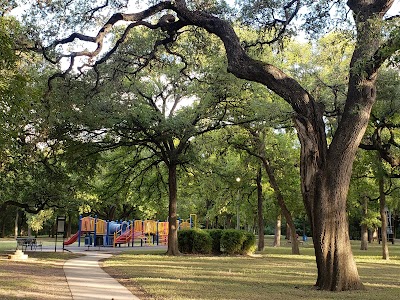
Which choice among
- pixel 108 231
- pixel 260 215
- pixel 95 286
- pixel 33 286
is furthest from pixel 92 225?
pixel 33 286

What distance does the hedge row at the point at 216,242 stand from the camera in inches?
1028

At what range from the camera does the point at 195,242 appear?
26156 millimetres

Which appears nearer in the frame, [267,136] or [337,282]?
[337,282]

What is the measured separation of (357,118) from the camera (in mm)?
11539

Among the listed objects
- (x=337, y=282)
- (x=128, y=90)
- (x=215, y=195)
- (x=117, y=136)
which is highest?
(x=128, y=90)

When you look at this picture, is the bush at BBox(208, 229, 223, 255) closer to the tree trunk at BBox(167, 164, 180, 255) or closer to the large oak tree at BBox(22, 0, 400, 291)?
the tree trunk at BBox(167, 164, 180, 255)

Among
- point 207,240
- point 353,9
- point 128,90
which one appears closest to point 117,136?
point 128,90

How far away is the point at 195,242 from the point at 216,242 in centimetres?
130

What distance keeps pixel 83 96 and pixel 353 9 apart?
1093 centimetres

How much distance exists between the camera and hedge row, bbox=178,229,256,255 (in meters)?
26.1

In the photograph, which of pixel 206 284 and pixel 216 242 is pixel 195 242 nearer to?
pixel 216 242

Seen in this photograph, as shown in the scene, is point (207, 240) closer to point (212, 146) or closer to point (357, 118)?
point (212, 146)

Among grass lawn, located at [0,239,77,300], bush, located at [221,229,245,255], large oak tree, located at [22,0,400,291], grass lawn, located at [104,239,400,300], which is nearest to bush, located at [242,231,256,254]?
bush, located at [221,229,245,255]

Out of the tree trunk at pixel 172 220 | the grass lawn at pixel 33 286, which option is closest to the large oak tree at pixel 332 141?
the grass lawn at pixel 33 286
